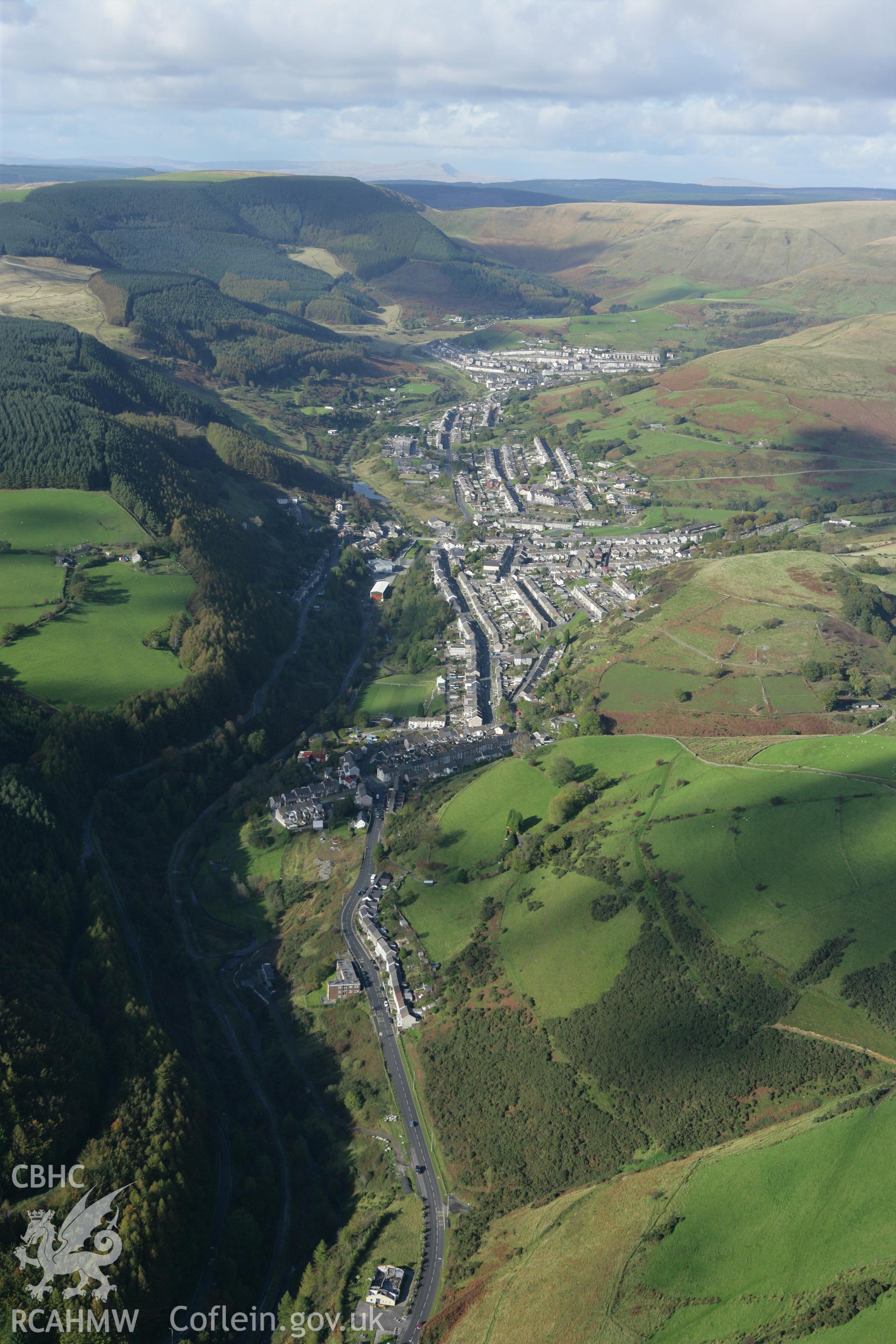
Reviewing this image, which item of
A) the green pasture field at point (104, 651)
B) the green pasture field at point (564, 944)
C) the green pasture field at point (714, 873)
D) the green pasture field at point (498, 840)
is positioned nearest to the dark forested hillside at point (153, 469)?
the green pasture field at point (104, 651)

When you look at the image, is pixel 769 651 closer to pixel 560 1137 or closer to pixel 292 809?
pixel 292 809

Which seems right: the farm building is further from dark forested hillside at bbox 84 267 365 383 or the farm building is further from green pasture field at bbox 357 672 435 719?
dark forested hillside at bbox 84 267 365 383

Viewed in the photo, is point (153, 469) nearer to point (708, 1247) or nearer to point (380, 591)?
point (380, 591)

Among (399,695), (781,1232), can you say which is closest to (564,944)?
(781,1232)

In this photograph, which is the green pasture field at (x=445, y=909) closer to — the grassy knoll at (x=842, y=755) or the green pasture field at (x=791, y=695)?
the grassy knoll at (x=842, y=755)

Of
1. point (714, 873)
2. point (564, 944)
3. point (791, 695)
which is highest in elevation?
point (791, 695)

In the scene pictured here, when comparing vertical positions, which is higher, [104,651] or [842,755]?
[104,651]
